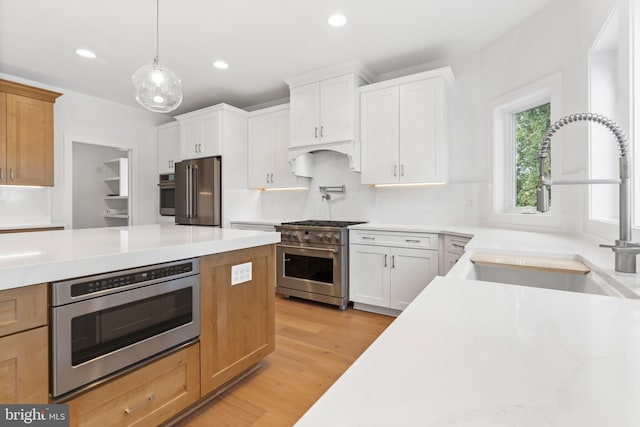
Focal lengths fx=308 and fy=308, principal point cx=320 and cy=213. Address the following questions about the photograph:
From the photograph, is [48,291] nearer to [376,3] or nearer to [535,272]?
[535,272]

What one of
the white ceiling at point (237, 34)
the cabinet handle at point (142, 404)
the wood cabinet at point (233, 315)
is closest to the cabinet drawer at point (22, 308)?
the cabinet handle at point (142, 404)

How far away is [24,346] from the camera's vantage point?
105 centimetres

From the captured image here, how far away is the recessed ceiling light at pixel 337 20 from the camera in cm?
252

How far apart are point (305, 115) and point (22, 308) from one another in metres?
3.07

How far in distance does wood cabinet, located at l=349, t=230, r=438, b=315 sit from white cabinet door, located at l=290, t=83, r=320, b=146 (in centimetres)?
124

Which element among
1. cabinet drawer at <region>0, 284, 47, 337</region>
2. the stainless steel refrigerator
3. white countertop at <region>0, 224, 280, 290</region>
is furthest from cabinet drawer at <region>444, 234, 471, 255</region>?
the stainless steel refrigerator

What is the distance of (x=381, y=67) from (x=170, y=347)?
3.32m

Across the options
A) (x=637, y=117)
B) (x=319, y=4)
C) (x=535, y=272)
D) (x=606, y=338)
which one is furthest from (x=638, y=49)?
(x=319, y=4)

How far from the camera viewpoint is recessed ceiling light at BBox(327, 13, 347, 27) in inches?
99.3

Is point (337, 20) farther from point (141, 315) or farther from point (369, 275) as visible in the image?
point (141, 315)

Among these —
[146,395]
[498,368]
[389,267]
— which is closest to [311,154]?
[389,267]

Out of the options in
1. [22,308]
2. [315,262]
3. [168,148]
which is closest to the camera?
[22,308]

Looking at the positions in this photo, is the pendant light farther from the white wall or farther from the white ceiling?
the white wall

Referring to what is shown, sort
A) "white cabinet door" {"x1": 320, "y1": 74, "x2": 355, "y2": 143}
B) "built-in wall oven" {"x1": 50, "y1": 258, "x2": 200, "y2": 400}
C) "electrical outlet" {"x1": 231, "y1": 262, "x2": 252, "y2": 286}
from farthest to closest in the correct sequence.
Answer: "white cabinet door" {"x1": 320, "y1": 74, "x2": 355, "y2": 143}
"electrical outlet" {"x1": 231, "y1": 262, "x2": 252, "y2": 286}
"built-in wall oven" {"x1": 50, "y1": 258, "x2": 200, "y2": 400}
